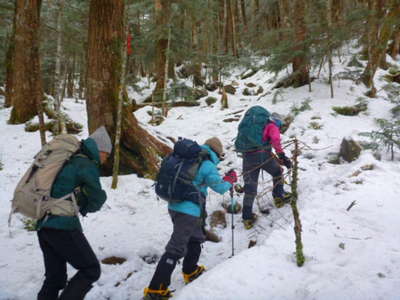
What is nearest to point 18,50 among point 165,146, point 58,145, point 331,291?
point 165,146

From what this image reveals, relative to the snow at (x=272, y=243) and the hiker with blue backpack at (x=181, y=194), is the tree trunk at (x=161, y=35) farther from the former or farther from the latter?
the hiker with blue backpack at (x=181, y=194)

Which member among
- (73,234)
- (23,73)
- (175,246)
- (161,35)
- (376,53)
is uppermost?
(161,35)

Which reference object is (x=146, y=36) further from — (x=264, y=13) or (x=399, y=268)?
(x=264, y=13)

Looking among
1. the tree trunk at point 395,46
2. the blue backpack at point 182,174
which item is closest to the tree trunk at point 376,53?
the tree trunk at point 395,46

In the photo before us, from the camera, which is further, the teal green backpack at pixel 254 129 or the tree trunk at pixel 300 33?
the tree trunk at pixel 300 33

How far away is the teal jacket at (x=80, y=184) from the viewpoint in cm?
252

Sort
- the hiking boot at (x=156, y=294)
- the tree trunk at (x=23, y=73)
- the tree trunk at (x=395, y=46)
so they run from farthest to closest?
the tree trunk at (x=395, y=46)
the tree trunk at (x=23, y=73)
the hiking boot at (x=156, y=294)

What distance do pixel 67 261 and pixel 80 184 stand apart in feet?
2.55

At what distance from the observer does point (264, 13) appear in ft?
94.5

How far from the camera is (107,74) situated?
6.20 m

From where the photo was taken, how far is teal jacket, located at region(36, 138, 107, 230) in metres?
2.52

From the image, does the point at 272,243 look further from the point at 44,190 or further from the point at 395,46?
the point at 395,46

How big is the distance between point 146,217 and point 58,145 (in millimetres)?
3050

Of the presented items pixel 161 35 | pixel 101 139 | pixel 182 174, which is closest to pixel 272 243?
pixel 182 174
